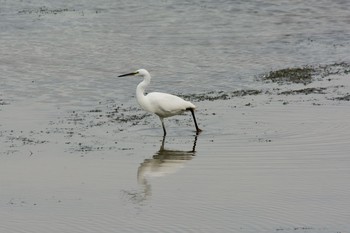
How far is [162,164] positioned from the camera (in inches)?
546

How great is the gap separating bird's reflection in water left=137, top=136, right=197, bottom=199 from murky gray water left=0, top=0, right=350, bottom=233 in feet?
0.09

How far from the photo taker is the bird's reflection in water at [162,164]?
12852 mm

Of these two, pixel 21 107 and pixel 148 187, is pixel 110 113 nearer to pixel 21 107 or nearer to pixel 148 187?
pixel 21 107

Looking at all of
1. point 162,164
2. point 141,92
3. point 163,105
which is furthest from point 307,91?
point 162,164

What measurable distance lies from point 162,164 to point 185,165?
1.34 feet

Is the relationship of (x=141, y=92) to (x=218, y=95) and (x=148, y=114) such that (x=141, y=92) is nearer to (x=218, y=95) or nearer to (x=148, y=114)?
(x=148, y=114)

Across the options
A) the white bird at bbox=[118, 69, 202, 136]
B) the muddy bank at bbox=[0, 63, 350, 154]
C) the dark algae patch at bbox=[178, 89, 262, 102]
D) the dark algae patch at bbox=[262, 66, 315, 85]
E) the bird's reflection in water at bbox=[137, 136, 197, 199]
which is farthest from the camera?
the dark algae patch at bbox=[262, 66, 315, 85]

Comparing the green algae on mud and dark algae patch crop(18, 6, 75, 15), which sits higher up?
dark algae patch crop(18, 6, 75, 15)

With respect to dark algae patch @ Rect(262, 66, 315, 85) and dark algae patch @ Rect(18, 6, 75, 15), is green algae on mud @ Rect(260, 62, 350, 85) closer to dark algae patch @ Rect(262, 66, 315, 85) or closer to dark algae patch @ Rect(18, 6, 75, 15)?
dark algae patch @ Rect(262, 66, 315, 85)

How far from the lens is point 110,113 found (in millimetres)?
17719

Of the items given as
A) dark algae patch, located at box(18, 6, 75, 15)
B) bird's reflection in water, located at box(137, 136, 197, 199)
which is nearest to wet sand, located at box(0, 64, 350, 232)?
bird's reflection in water, located at box(137, 136, 197, 199)

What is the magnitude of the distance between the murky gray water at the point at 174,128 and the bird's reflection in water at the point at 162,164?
0.03m

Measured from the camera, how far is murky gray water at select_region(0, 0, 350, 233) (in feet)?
36.2

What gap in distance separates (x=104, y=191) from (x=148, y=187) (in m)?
0.55
